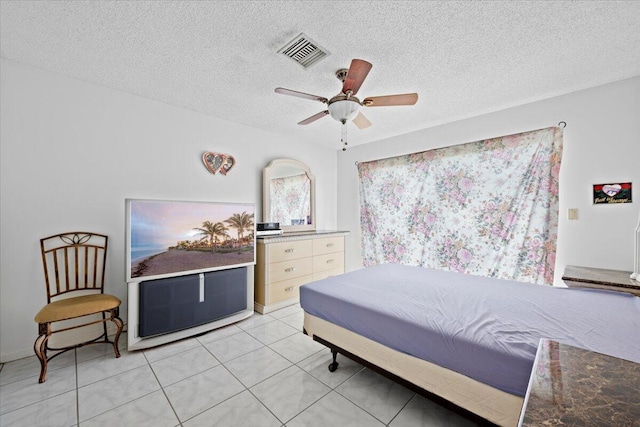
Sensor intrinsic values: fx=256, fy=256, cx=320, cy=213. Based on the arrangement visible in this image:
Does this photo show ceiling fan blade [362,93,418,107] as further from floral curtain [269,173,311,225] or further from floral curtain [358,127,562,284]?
floral curtain [269,173,311,225]

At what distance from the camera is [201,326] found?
2.72 m

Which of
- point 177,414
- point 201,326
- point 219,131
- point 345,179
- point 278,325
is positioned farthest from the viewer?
point 345,179

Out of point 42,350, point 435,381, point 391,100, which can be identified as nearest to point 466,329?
point 435,381

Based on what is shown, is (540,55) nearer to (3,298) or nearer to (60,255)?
(60,255)

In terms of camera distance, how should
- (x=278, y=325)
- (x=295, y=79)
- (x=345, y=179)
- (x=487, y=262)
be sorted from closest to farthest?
(x=295, y=79) < (x=278, y=325) < (x=487, y=262) < (x=345, y=179)

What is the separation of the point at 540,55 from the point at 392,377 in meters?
2.64

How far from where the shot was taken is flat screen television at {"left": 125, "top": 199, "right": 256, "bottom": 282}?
2.32 metres

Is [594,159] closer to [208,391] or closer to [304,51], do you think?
[304,51]

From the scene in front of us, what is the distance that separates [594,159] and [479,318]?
7.49 ft

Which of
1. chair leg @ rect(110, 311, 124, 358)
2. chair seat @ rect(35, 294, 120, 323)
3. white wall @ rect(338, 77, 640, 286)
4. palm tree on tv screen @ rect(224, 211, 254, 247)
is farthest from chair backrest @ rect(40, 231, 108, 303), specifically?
white wall @ rect(338, 77, 640, 286)

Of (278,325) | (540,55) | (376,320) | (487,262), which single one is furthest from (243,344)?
(540,55)

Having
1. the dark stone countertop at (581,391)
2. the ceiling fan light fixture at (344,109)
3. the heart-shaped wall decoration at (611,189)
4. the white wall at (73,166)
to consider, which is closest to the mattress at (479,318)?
the dark stone countertop at (581,391)

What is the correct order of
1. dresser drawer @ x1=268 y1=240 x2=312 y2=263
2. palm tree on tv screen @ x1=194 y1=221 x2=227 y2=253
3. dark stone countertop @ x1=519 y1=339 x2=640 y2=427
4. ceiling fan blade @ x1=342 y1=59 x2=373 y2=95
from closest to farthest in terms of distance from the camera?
dark stone countertop @ x1=519 y1=339 x2=640 y2=427 → ceiling fan blade @ x1=342 y1=59 x2=373 y2=95 → palm tree on tv screen @ x1=194 y1=221 x2=227 y2=253 → dresser drawer @ x1=268 y1=240 x2=312 y2=263

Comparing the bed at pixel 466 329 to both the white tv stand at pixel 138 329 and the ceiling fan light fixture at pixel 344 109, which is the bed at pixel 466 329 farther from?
the ceiling fan light fixture at pixel 344 109
